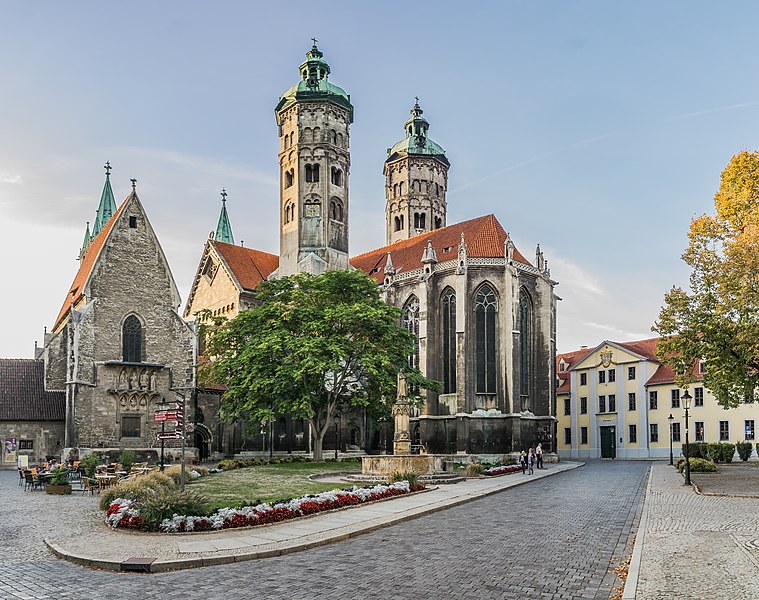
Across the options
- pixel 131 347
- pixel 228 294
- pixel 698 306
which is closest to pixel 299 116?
pixel 228 294

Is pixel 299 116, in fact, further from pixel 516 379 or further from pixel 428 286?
pixel 516 379

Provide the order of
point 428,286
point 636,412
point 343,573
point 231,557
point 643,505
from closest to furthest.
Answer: point 343,573
point 231,557
point 643,505
point 428,286
point 636,412

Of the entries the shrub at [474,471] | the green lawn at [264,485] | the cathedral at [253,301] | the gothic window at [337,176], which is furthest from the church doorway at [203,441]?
the shrub at [474,471]

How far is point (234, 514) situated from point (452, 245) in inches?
1806

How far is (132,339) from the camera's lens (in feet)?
163

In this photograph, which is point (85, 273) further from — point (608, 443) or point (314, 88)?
point (608, 443)

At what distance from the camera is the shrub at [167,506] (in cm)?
1655

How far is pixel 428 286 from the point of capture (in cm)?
5797

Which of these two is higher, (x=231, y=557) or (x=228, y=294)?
(x=228, y=294)

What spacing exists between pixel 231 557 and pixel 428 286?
45360 millimetres

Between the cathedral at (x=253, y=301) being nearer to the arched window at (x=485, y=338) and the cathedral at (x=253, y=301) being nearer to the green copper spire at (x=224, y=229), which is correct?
the arched window at (x=485, y=338)

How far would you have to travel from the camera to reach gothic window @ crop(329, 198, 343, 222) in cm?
6556

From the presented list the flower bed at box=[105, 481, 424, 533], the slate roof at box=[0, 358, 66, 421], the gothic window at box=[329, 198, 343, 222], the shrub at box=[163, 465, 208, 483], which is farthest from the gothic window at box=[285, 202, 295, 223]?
the flower bed at box=[105, 481, 424, 533]

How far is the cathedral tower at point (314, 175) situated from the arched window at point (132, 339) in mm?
17117
